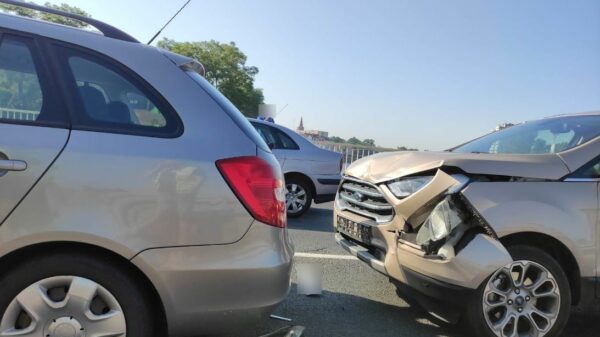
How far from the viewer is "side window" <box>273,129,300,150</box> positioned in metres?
7.96

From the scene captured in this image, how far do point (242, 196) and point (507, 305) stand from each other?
2002 mm

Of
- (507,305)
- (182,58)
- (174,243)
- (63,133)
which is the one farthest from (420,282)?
(63,133)

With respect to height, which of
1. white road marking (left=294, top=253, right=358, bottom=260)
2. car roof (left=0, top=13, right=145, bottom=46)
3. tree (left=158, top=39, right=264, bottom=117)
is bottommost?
white road marking (left=294, top=253, right=358, bottom=260)

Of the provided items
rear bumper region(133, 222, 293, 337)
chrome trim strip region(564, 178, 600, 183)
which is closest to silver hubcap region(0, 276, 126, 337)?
rear bumper region(133, 222, 293, 337)

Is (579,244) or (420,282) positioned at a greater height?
(579,244)

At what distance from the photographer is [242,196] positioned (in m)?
2.25

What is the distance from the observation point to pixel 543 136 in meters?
4.04

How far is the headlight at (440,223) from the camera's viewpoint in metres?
3.14

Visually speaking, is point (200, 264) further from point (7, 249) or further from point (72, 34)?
point (72, 34)

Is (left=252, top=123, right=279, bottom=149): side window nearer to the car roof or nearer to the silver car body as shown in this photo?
the silver car body

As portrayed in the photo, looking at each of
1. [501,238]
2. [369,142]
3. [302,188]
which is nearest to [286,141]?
[302,188]

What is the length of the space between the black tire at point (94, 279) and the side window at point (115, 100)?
605mm

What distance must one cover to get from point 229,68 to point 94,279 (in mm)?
52991

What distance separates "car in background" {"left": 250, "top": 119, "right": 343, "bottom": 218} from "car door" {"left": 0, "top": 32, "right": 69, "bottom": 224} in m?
5.66
